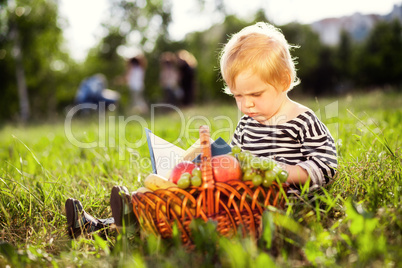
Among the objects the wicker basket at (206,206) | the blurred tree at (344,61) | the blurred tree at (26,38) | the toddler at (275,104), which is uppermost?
the blurred tree at (26,38)

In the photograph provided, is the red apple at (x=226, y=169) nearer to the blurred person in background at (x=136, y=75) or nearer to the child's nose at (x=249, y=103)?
the child's nose at (x=249, y=103)

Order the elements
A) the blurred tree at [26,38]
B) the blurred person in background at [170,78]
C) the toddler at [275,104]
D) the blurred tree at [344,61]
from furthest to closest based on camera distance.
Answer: the blurred tree at [26,38] < the blurred tree at [344,61] < the blurred person in background at [170,78] < the toddler at [275,104]

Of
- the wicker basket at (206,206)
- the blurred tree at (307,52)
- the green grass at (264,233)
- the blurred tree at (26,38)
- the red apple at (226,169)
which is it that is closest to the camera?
the green grass at (264,233)

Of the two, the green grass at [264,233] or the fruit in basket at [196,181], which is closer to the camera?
the green grass at [264,233]

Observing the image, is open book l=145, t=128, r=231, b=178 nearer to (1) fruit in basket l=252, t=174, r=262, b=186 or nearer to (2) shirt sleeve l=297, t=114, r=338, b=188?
(2) shirt sleeve l=297, t=114, r=338, b=188

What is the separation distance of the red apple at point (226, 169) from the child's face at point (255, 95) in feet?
1.39

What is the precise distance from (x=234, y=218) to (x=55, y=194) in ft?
4.11

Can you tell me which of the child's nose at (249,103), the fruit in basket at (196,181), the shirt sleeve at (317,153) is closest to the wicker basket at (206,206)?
the fruit in basket at (196,181)

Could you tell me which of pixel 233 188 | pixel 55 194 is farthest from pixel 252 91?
pixel 55 194

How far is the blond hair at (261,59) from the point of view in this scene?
6.04 feet

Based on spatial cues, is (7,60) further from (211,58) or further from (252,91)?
(252,91)

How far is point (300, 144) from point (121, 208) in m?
1.02

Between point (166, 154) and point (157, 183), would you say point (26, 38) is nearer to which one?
point (166, 154)

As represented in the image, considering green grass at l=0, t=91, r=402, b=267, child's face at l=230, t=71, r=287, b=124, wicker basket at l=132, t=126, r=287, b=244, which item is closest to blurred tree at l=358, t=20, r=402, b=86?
green grass at l=0, t=91, r=402, b=267
